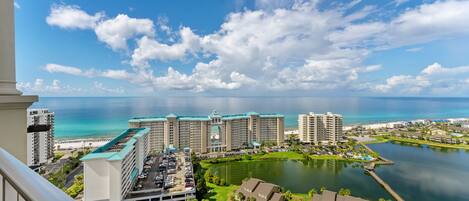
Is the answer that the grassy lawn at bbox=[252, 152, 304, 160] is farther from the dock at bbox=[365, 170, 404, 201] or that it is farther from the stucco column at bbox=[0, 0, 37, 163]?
the stucco column at bbox=[0, 0, 37, 163]

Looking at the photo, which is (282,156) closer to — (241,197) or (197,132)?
(197,132)

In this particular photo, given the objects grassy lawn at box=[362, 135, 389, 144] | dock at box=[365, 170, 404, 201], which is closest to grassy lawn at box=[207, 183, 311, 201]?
dock at box=[365, 170, 404, 201]

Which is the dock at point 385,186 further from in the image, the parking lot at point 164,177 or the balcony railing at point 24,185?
the balcony railing at point 24,185

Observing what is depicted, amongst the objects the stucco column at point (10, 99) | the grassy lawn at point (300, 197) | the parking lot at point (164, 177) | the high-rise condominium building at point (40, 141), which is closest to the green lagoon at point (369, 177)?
the grassy lawn at point (300, 197)

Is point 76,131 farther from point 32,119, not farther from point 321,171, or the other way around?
point 321,171

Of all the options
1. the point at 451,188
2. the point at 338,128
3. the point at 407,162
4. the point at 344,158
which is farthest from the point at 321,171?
the point at 338,128

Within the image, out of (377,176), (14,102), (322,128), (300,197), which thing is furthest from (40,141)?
(322,128)
